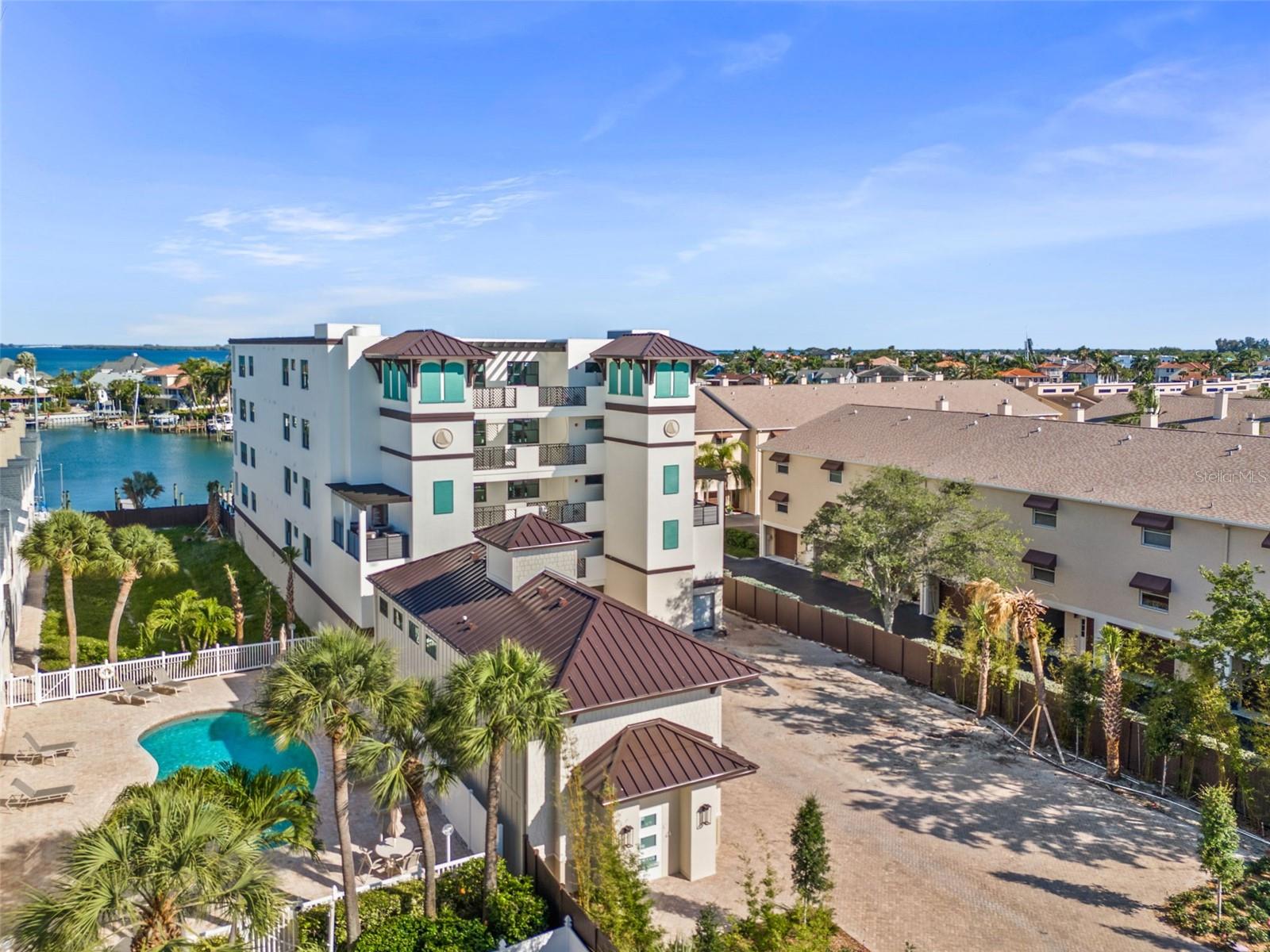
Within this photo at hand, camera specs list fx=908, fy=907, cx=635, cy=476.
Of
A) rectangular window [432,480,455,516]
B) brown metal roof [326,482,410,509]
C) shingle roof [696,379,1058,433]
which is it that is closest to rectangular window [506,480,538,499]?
rectangular window [432,480,455,516]

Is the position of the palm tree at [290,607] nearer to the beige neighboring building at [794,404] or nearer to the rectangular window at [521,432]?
the rectangular window at [521,432]

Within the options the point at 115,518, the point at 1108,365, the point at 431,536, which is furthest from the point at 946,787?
the point at 1108,365

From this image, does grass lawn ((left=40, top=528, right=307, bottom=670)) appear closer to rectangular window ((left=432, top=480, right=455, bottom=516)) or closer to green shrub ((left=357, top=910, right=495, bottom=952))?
rectangular window ((left=432, top=480, right=455, bottom=516))

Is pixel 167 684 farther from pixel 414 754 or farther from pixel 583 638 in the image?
pixel 414 754

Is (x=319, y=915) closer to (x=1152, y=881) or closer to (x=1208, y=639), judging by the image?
A: (x=1152, y=881)

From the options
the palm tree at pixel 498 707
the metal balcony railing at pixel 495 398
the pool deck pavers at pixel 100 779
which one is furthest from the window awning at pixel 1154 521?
the pool deck pavers at pixel 100 779

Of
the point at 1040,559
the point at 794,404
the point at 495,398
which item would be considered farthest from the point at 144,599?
the point at 794,404
